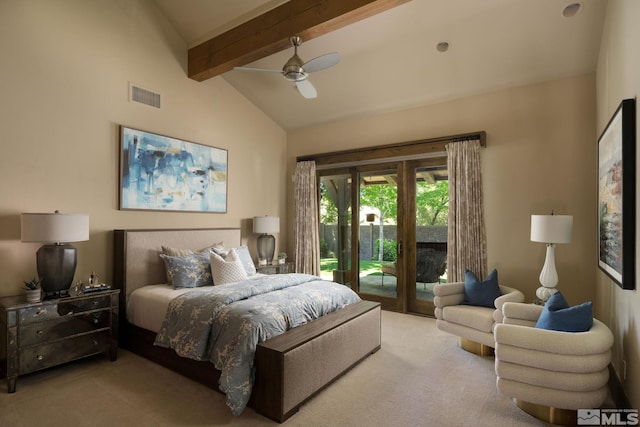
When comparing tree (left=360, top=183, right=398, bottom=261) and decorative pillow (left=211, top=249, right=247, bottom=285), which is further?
tree (left=360, top=183, right=398, bottom=261)

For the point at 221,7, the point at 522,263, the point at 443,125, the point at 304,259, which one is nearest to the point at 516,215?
the point at 522,263

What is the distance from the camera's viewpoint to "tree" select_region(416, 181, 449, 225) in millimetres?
4832

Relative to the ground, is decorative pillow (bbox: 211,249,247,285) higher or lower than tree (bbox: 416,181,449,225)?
lower

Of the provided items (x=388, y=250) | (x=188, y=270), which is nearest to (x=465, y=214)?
(x=388, y=250)

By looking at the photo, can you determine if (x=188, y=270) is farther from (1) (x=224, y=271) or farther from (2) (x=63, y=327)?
(2) (x=63, y=327)

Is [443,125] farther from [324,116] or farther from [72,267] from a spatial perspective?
[72,267]

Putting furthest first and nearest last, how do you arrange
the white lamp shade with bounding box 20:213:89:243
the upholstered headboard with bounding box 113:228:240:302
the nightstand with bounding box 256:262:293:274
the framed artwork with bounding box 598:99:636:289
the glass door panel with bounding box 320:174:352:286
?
the glass door panel with bounding box 320:174:352:286, the nightstand with bounding box 256:262:293:274, the upholstered headboard with bounding box 113:228:240:302, the white lamp shade with bounding box 20:213:89:243, the framed artwork with bounding box 598:99:636:289

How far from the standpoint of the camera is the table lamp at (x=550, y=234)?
3.29 metres

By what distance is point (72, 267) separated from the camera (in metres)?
3.24

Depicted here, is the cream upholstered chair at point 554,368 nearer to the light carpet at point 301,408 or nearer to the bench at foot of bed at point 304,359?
the light carpet at point 301,408

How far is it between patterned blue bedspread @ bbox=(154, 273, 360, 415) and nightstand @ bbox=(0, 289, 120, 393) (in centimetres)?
74

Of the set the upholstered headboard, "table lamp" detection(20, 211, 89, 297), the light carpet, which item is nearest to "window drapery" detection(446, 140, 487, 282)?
the light carpet

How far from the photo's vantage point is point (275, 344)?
245 cm

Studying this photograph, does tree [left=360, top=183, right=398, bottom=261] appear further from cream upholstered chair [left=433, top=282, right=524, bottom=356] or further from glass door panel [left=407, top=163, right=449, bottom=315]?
cream upholstered chair [left=433, top=282, right=524, bottom=356]
